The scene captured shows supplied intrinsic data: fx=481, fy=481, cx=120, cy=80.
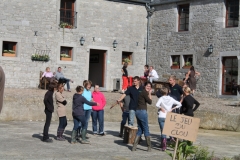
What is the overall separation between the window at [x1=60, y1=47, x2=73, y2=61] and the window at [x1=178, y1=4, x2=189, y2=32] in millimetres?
6021

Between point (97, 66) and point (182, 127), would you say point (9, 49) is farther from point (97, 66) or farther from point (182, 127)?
point (182, 127)

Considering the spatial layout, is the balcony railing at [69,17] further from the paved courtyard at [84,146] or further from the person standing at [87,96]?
the person standing at [87,96]

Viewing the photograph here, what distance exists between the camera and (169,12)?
1045 inches

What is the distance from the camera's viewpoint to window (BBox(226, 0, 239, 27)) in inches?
920

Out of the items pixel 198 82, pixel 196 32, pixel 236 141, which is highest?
pixel 196 32

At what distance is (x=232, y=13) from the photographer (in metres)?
23.6

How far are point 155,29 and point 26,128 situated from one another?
47.0 feet

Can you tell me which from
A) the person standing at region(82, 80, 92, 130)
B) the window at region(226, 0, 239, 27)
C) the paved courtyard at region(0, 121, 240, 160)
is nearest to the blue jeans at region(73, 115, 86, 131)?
the paved courtyard at region(0, 121, 240, 160)

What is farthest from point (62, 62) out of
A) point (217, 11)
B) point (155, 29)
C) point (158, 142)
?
point (158, 142)

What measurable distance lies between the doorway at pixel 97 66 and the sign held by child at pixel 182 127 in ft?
57.4

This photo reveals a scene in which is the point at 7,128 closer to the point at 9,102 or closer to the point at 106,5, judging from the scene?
the point at 9,102

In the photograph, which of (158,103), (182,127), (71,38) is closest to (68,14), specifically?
(71,38)

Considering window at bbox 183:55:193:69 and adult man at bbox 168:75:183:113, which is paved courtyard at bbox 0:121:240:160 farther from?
window at bbox 183:55:193:69

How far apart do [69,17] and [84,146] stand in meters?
14.7
